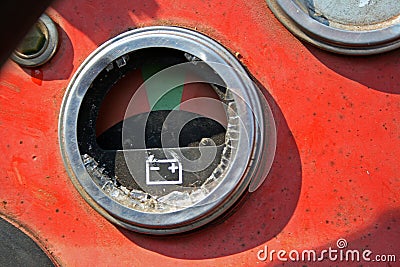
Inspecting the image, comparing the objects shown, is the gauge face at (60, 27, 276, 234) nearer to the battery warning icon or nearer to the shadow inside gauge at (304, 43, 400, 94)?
the battery warning icon

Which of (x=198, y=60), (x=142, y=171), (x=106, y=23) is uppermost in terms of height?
(x=106, y=23)

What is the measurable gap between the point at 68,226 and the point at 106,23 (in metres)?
0.65

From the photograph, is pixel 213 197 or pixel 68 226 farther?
pixel 68 226

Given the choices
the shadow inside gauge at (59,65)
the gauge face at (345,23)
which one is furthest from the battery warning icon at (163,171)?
the gauge face at (345,23)

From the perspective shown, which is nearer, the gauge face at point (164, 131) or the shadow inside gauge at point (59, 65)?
the gauge face at point (164, 131)

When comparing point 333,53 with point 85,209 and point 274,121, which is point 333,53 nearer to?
point 274,121

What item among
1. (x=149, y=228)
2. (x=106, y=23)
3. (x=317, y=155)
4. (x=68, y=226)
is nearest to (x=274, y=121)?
(x=317, y=155)

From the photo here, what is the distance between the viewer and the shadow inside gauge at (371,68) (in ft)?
5.18

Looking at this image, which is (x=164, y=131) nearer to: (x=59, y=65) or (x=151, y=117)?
(x=151, y=117)

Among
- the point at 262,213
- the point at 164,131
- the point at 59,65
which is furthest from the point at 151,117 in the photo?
the point at 262,213

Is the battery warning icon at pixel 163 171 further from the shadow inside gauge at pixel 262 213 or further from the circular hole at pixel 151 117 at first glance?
the shadow inside gauge at pixel 262 213

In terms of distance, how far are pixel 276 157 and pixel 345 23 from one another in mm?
453

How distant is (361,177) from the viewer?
1573 millimetres

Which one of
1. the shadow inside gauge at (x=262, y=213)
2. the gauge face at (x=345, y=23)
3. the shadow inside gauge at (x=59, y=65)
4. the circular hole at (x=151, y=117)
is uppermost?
the gauge face at (x=345, y=23)
